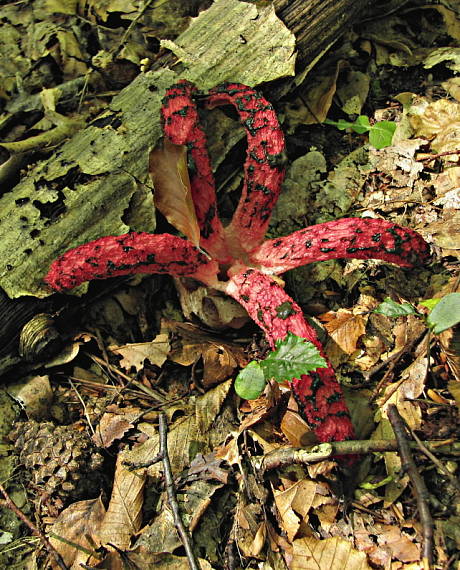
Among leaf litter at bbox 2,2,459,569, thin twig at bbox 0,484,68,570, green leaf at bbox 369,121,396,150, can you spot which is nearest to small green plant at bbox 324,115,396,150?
green leaf at bbox 369,121,396,150

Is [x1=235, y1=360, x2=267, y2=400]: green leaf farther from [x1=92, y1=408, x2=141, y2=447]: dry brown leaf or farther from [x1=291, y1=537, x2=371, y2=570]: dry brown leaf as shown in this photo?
[x1=92, y1=408, x2=141, y2=447]: dry brown leaf

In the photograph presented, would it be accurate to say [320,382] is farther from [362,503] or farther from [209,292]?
[209,292]

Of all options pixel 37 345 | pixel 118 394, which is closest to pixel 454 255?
pixel 118 394

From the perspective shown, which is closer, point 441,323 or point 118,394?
point 441,323

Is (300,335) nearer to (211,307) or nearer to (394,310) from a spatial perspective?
(394,310)

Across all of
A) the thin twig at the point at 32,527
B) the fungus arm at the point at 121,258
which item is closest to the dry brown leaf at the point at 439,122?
the fungus arm at the point at 121,258

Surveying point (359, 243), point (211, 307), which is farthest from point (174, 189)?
point (359, 243)

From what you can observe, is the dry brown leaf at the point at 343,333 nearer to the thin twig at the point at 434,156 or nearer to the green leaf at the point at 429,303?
the green leaf at the point at 429,303
